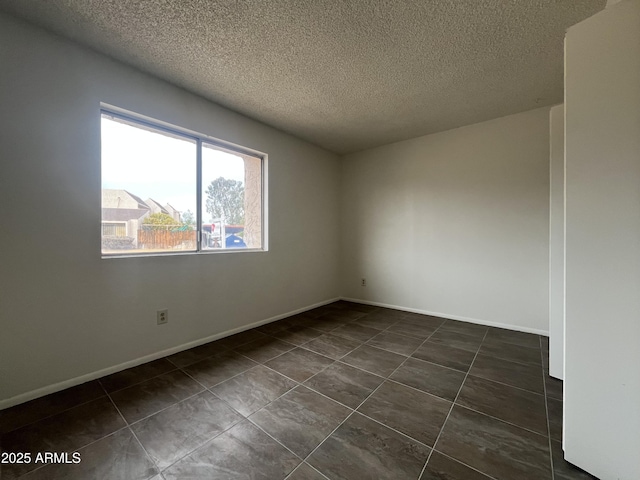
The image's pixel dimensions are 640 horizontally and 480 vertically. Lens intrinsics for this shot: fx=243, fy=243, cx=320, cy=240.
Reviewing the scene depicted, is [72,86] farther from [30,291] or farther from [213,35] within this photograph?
[30,291]

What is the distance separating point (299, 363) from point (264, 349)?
1.53 feet

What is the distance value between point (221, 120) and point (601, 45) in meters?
2.95

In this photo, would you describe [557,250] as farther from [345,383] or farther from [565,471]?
[345,383]

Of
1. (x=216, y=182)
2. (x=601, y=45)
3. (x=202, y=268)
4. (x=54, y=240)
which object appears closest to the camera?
(x=601, y=45)

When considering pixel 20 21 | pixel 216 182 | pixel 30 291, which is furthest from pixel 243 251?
pixel 20 21

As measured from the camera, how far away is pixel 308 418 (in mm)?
1507

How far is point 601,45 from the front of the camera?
113 cm

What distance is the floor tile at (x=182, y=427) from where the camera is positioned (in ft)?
4.16

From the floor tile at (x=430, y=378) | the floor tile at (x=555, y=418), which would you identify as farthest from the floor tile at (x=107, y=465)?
the floor tile at (x=555, y=418)

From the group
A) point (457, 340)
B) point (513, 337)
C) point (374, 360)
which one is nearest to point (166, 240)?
point (374, 360)

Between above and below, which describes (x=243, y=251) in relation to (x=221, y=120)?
below

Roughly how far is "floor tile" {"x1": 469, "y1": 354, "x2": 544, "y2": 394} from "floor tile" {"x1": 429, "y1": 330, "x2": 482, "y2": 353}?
0.83ft

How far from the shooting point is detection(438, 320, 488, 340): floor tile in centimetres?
291

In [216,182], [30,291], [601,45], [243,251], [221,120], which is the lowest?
[30,291]
